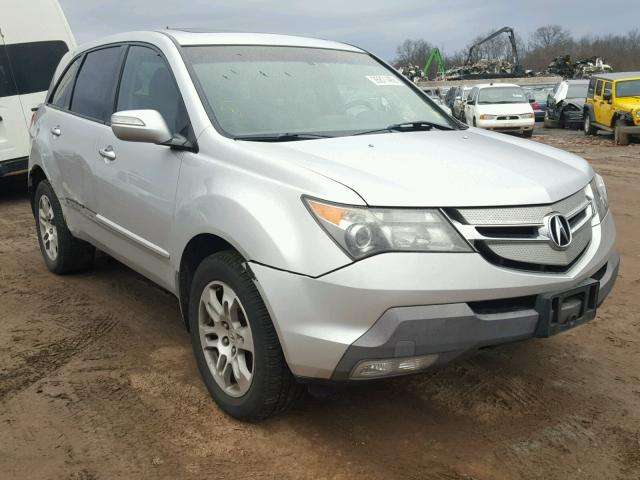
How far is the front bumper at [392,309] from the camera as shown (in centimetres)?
244

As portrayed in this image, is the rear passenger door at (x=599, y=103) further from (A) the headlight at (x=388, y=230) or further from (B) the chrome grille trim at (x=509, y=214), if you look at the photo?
(A) the headlight at (x=388, y=230)

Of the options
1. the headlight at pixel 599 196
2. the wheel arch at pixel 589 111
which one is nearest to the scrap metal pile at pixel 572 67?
the wheel arch at pixel 589 111

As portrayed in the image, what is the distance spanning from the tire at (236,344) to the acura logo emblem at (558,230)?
1.16 meters

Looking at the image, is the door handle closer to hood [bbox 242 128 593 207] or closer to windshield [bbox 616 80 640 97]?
hood [bbox 242 128 593 207]

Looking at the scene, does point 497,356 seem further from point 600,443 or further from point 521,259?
point 521,259

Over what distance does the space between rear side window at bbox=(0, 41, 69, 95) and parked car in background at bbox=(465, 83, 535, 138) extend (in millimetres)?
13194

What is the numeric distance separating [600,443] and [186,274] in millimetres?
1995

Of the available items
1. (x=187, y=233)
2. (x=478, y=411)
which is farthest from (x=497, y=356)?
(x=187, y=233)

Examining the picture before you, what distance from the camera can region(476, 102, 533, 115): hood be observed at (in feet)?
65.2

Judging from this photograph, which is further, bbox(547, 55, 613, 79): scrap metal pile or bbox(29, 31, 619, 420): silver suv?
bbox(547, 55, 613, 79): scrap metal pile

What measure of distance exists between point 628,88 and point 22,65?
14.9 m

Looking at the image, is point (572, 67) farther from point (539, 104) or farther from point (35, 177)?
point (35, 177)

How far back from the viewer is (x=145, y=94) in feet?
12.6

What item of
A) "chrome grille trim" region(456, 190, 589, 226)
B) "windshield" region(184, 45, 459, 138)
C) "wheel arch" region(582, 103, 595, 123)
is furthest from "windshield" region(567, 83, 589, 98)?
"chrome grille trim" region(456, 190, 589, 226)
